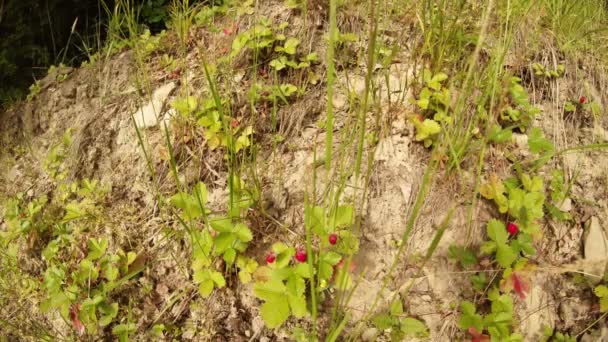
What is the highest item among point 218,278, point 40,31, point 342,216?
point 40,31

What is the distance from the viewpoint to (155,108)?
2.19m

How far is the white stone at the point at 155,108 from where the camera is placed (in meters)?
2.14

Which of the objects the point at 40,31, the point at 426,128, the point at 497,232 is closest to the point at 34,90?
the point at 40,31

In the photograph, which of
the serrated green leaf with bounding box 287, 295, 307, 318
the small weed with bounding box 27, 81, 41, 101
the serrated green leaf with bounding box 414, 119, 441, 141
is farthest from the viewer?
the small weed with bounding box 27, 81, 41, 101

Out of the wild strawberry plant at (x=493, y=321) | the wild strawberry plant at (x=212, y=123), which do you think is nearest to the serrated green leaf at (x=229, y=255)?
the wild strawberry plant at (x=212, y=123)

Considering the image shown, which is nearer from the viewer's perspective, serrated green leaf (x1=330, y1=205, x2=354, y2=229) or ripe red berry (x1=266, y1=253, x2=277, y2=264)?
serrated green leaf (x1=330, y1=205, x2=354, y2=229)

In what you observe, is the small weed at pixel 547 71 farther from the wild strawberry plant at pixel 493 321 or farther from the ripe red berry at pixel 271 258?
the ripe red berry at pixel 271 258

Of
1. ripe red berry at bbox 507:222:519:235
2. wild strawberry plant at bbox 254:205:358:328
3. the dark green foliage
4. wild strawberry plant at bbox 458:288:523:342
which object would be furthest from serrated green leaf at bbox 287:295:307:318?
the dark green foliage

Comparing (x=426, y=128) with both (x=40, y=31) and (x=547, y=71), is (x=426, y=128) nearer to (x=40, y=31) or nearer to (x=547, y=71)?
(x=547, y=71)

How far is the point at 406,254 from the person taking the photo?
1.62 m

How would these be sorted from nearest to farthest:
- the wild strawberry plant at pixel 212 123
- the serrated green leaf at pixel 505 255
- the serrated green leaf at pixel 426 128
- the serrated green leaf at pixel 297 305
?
1. the serrated green leaf at pixel 297 305
2. the serrated green leaf at pixel 505 255
3. the serrated green leaf at pixel 426 128
4. the wild strawberry plant at pixel 212 123

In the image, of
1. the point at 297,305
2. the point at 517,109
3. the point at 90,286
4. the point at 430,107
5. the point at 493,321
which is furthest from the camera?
the point at 517,109

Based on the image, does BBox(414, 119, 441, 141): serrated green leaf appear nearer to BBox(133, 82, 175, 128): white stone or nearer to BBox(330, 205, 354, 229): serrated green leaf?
BBox(330, 205, 354, 229): serrated green leaf

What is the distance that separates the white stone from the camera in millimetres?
2143
